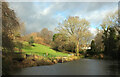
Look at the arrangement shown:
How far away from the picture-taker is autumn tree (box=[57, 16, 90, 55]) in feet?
67.7

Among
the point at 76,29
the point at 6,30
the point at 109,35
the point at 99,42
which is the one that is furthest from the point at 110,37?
the point at 6,30

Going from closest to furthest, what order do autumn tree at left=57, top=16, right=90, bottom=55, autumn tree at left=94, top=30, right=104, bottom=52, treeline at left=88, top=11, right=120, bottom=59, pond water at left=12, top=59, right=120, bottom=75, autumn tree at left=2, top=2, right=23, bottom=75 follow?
autumn tree at left=2, top=2, right=23, bottom=75 → pond water at left=12, top=59, right=120, bottom=75 → treeline at left=88, top=11, right=120, bottom=59 → autumn tree at left=57, top=16, right=90, bottom=55 → autumn tree at left=94, top=30, right=104, bottom=52

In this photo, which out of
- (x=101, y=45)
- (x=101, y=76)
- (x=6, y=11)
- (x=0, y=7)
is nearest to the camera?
(x=0, y=7)

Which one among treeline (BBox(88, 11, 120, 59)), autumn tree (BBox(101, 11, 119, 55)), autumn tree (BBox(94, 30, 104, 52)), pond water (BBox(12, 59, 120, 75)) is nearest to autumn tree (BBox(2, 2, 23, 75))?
pond water (BBox(12, 59, 120, 75))

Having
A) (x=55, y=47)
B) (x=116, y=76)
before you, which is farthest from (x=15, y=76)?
(x=55, y=47)

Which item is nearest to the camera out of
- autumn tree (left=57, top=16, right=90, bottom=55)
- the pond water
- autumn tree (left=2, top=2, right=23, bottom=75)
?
autumn tree (left=2, top=2, right=23, bottom=75)

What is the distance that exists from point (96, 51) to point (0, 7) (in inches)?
857

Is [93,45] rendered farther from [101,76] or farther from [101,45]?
[101,76]

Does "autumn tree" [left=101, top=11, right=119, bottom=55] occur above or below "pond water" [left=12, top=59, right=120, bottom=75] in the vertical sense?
above

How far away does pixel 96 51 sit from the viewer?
23688mm

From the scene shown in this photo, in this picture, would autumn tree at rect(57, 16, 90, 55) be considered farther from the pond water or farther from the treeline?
the pond water

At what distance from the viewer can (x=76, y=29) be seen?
21.0 m

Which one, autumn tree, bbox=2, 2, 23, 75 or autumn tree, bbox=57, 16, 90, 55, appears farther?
autumn tree, bbox=57, 16, 90, 55

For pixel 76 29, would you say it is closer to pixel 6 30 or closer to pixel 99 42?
pixel 99 42
